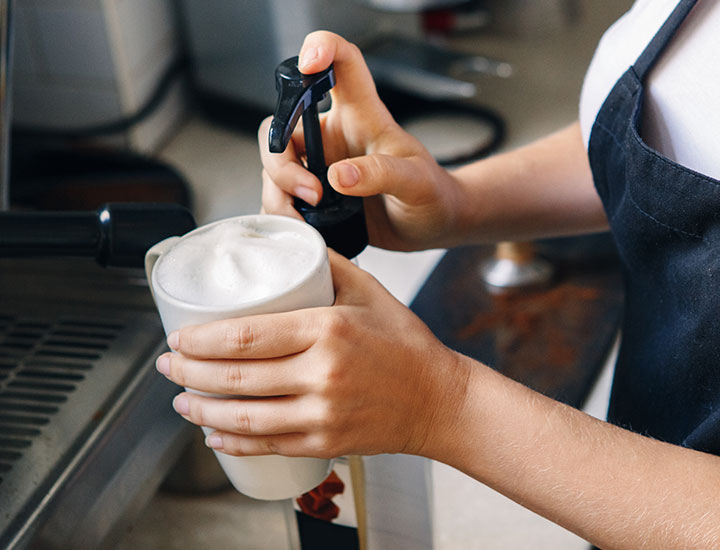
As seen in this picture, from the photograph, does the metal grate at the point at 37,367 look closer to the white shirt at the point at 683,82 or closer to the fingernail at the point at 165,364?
the fingernail at the point at 165,364

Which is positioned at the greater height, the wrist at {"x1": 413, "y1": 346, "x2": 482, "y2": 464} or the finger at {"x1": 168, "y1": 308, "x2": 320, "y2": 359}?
the finger at {"x1": 168, "y1": 308, "x2": 320, "y2": 359}

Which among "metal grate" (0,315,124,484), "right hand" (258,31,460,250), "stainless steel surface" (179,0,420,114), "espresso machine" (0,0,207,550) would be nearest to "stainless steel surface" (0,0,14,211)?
"espresso machine" (0,0,207,550)

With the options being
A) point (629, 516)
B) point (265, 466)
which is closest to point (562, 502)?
point (629, 516)

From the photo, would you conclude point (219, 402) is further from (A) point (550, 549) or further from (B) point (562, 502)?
(A) point (550, 549)

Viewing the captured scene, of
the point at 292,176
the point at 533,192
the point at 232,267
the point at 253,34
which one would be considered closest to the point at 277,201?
the point at 292,176

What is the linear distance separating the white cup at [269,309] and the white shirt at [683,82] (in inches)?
9.8

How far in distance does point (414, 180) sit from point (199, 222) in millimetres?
592

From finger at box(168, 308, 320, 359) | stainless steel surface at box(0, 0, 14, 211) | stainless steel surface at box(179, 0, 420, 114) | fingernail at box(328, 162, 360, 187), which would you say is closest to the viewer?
finger at box(168, 308, 320, 359)

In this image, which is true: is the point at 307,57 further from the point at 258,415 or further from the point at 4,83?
the point at 4,83

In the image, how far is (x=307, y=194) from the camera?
470 millimetres

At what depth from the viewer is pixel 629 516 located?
416 millimetres

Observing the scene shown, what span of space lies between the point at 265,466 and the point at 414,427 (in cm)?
8

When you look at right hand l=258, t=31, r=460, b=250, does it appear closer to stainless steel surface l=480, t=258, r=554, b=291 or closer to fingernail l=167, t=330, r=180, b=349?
fingernail l=167, t=330, r=180, b=349

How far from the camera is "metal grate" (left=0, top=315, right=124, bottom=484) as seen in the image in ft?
1.60
